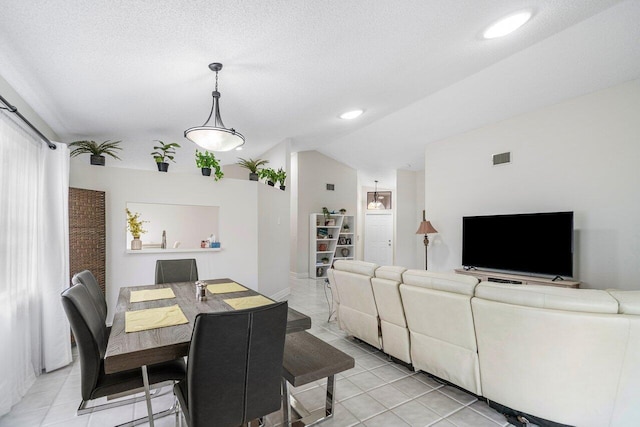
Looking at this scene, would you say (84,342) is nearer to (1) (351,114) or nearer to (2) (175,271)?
(2) (175,271)

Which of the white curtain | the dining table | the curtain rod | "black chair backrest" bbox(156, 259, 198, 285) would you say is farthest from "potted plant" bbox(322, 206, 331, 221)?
the curtain rod

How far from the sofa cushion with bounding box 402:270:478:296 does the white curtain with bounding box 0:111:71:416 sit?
3007 millimetres

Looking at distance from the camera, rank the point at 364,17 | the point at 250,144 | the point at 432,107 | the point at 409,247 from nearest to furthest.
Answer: the point at 364,17
the point at 432,107
the point at 250,144
the point at 409,247

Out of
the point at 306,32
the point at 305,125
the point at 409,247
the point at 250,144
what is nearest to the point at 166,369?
the point at 306,32

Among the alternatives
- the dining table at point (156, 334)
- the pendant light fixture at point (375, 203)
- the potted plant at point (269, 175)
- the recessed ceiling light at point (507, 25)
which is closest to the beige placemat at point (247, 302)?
the dining table at point (156, 334)

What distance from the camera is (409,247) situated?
803 cm

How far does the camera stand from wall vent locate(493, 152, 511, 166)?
4.55 m

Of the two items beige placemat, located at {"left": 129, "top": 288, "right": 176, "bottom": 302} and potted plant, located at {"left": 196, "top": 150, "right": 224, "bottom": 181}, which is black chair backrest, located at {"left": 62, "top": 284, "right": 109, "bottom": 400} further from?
potted plant, located at {"left": 196, "top": 150, "right": 224, "bottom": 181}

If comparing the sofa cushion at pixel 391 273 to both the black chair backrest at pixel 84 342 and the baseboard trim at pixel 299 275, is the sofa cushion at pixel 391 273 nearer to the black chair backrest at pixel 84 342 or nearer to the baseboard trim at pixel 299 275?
the black chair backrest at pixel 84 342

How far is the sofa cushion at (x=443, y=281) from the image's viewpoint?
220cm

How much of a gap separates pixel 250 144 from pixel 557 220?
4.91 m

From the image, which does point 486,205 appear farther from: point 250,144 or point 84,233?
point 84,233

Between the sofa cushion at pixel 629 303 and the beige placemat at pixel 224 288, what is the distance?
2.54 m

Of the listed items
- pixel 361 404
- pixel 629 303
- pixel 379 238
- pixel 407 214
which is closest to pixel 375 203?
pixel 379 238
